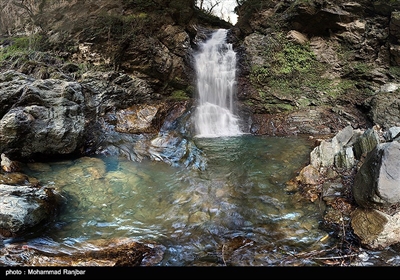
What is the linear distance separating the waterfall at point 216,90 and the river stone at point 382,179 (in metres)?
6.98

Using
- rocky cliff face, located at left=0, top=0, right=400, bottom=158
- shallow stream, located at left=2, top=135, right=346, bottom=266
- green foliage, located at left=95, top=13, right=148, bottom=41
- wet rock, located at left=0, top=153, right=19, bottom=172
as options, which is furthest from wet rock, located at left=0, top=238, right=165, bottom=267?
green foliage, located at left=95, top=13, right=148, bottom=41

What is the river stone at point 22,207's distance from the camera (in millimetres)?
3716

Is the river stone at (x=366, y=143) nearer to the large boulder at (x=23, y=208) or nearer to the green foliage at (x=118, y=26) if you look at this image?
the large boulder at (x=23, y=208)

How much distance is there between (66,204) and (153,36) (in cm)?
915

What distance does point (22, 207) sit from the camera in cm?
395

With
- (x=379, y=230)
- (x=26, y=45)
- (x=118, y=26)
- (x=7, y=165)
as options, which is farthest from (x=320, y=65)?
(x=26, y=45)

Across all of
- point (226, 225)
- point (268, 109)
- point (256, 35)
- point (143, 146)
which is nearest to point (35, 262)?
point (226, 225)

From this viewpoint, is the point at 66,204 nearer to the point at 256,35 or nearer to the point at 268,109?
the point at 268,109

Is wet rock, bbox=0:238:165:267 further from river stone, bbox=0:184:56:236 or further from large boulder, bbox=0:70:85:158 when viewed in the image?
large boulder, bbox=0:70:85:158

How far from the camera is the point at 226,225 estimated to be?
4297 millimetres

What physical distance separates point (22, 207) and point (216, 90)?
9.74 m

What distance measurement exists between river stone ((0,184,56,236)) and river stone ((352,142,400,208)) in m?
5.37

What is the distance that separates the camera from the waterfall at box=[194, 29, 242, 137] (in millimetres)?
11034

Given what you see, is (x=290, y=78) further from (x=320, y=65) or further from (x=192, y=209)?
(x=192, y=209)
